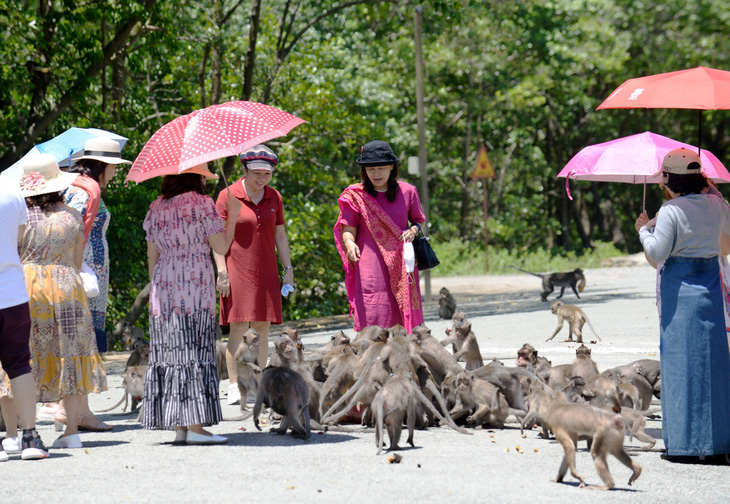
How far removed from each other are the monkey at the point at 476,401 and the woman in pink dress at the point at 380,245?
100 centimetres

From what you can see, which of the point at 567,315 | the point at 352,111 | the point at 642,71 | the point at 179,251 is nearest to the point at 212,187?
the point at 352,111

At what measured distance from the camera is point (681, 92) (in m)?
6.95

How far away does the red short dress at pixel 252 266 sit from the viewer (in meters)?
8.65

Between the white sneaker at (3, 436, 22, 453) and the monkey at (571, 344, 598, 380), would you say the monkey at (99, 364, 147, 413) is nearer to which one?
the white sneaker at (3, 436, 22, 453)

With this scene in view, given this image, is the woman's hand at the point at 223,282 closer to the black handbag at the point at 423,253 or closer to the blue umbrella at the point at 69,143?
the blue umbrella at the point at 69,143

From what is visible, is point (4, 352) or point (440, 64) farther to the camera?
point (440, 64)

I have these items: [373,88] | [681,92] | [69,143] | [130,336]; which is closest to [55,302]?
[69,143]

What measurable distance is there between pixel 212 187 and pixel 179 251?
12.7 meters

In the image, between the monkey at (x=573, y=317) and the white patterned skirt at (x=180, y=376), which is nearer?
the white patterned skirt at (x=180, y=376)

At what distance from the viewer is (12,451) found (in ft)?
22.0

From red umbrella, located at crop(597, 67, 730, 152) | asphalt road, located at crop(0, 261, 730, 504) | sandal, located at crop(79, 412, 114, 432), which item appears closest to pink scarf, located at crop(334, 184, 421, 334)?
asphalt road, located at crop(0, 261, 730, 504)

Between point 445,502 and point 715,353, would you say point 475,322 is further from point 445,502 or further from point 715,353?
point 445,502

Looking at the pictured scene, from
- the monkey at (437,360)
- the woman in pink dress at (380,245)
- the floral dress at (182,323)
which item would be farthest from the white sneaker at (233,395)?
the floral dress at (182,323)

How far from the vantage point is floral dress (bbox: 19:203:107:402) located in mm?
6746
